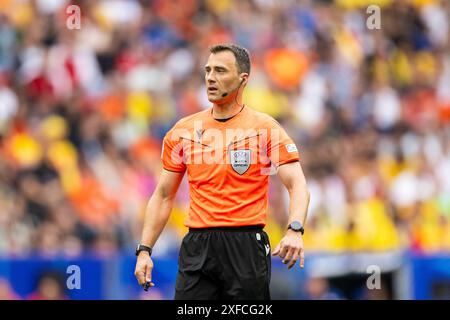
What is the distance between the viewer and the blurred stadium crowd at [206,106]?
1578 cm

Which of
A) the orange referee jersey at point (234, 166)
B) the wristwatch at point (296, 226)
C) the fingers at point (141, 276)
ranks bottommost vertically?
the fingers at point (141, 276)

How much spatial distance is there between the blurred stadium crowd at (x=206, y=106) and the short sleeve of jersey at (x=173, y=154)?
21.3 ft

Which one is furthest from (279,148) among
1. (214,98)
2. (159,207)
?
(159,207)

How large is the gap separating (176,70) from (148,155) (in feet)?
6.26

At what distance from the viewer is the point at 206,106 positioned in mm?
17594

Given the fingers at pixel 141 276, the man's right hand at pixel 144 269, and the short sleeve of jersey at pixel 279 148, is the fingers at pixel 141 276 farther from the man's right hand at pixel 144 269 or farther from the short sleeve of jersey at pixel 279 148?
the short sleeve of jersey at pixel 279 148

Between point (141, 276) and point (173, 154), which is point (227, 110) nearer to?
point (173, 154)

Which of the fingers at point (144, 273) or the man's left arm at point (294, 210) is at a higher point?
the man's left arm at point (294, 210)

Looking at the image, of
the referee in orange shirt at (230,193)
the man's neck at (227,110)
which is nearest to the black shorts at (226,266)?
the referee in orange shirt at (230,193)

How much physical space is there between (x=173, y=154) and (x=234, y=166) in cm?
48

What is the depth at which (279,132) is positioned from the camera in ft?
27.8

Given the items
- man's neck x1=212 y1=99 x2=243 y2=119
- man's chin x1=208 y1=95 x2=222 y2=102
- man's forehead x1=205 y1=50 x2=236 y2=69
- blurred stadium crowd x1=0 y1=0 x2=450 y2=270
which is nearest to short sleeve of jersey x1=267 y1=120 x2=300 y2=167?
man's neck x1=212 y1=99 x2=243 y2=119

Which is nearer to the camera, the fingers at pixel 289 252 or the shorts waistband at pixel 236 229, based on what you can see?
the fingers at pixel 289 252

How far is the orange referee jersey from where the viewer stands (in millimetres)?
8406
